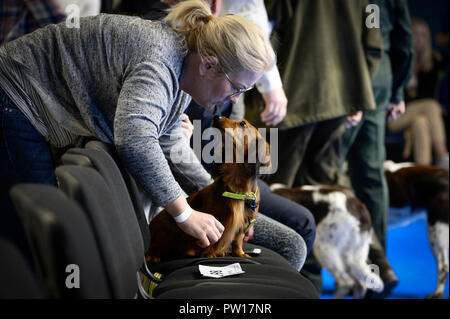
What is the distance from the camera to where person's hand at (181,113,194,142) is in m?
1.76

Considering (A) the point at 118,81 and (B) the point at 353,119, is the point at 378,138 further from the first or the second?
(A) the point at 118,81

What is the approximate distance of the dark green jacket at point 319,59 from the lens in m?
2.41

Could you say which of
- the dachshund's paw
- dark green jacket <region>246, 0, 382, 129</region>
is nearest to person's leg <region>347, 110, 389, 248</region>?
dark green jacket <region>246, 0, 382, 129</region>

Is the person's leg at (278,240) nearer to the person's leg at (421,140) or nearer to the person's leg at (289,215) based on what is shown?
the person's leg at (289,215)

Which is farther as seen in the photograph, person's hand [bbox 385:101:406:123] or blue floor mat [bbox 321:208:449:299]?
person's hand [bbox 385:101:406:123]

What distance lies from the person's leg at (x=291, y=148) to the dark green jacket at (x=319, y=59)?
0.37 feet

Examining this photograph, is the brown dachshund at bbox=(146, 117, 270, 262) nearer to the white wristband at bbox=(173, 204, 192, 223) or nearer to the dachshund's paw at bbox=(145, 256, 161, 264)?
the dachshund's paw at bbox=(145, 256, 161, 264)

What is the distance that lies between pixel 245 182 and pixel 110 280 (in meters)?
0.70

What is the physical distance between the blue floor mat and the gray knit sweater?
5.68ft

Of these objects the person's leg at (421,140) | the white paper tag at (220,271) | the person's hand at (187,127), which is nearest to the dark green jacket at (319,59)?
the person's hand at (187,127)

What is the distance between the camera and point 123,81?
4.52ft

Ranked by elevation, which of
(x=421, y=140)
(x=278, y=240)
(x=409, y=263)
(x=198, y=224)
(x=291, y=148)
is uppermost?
(x=198, y=224)

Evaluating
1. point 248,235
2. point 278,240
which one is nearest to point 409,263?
point 278,240

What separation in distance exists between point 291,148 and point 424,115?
3.17 metres
